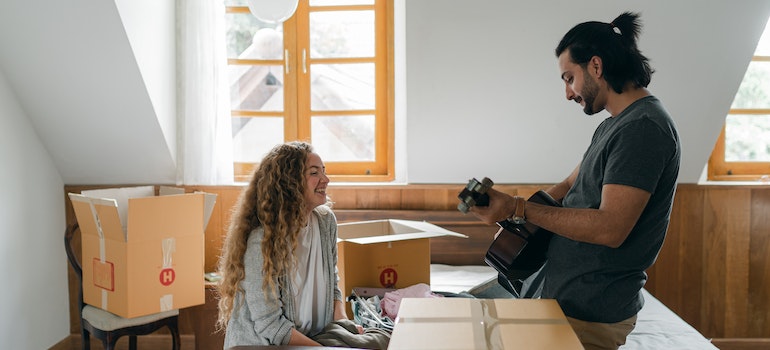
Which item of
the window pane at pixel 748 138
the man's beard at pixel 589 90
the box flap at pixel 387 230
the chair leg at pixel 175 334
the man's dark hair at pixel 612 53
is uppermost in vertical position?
the man's dark hair at pixel 612 53

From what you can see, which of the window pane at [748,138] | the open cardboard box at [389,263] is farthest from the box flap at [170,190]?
the window pane at [748,138]

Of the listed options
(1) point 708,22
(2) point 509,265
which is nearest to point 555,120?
(1) point 708,22

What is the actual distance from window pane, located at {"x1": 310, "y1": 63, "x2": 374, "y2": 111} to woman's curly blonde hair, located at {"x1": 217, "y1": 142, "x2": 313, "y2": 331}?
4.86ft

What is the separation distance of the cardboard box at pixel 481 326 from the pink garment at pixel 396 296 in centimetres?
84

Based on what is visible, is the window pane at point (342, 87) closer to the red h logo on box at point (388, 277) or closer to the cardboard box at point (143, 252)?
the cardboard box at point (143, 252)

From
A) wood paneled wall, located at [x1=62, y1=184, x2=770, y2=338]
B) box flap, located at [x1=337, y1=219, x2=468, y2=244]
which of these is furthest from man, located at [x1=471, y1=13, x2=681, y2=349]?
wood paneled wall, located at [x1=62, y1=184, x2=770, y2=338]

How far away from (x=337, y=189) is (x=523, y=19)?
1262mm

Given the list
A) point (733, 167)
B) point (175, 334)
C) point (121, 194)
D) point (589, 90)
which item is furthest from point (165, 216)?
point (733, 167)

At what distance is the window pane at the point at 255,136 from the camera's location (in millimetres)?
3750

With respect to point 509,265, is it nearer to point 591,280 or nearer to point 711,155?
point 591,280

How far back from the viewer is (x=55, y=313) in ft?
11.8

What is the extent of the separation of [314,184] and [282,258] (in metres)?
0.30

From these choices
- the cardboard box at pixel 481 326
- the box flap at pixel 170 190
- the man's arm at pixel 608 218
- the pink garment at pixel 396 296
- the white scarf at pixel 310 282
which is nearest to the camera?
the cardboard box at pixel 481 326

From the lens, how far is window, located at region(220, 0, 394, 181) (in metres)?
3.66
